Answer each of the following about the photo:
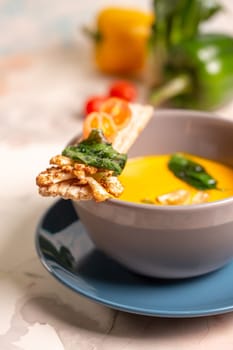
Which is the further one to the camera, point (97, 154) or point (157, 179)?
point (157, 179)

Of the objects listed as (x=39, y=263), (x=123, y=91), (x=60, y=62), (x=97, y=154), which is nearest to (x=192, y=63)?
(x=123, y=91)

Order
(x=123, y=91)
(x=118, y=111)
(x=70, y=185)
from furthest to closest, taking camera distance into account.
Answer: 1. (x=123, y=91)
2. (x=118, y=111)
3. (x=70, y=185)

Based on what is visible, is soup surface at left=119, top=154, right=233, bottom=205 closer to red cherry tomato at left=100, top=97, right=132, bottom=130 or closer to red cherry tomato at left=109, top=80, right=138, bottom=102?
red cherry tomato at left=100, top=97, right=132, bottom=130

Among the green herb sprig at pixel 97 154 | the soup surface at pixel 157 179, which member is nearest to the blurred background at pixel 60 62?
the soup surface at pixel 157 179

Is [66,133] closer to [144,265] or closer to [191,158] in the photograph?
[191,158]

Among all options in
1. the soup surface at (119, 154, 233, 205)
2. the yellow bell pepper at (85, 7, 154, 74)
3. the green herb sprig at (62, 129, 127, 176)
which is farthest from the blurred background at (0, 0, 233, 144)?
the green herb sprig at (62, 129, 127, 176)

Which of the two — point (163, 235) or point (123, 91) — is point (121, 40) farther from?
point (163, 235)
